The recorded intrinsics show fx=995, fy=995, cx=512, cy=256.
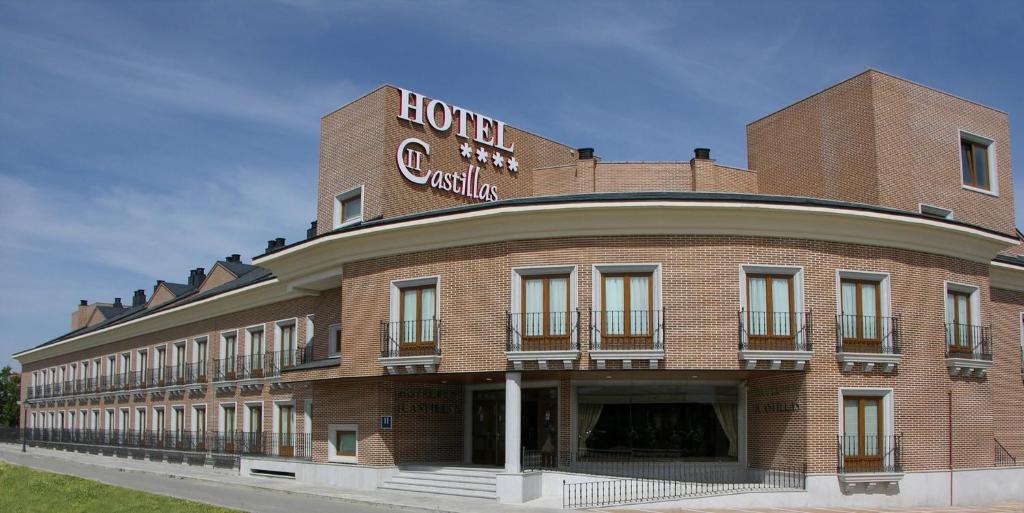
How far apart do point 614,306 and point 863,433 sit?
7.58 metres

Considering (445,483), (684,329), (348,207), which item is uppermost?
(348,207)

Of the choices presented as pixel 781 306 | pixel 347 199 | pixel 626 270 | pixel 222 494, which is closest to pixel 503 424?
pixel 626 270

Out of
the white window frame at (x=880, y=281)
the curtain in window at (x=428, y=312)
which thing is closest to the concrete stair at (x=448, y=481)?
the curtain in window at (x=428, y=312)

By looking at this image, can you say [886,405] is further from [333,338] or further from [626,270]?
[333,338]

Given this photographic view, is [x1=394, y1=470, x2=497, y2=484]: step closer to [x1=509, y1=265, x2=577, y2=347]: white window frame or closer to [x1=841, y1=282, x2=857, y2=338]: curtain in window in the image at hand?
[x1=509, y1=265, x2=577, y2=347]: white window frame

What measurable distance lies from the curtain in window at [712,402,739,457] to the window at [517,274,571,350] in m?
5.28

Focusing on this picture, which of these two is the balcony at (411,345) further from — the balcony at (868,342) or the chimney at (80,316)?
the chimney at (80,316)

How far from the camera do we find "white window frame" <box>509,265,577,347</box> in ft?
87.2

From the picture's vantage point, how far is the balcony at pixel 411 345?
28125 mm

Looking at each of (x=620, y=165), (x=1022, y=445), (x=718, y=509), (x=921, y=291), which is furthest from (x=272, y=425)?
(x=1022, y=445)

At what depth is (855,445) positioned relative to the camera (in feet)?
87.6

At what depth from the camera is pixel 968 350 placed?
2920 cm

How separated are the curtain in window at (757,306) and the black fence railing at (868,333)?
2109 mm

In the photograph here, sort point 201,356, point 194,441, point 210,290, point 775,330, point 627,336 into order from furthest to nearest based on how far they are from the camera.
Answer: point 210,290
point 201,356
point 194,441
point 775,330
point 627,336
